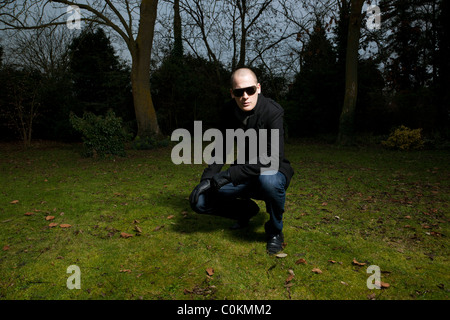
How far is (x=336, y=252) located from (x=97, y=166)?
6925mm

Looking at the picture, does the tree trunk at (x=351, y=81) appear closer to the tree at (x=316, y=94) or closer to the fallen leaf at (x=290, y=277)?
the tree at (x=316, y=94)

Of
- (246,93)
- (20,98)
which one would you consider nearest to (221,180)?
(246,93)

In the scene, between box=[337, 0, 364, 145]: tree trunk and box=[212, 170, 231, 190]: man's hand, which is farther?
box=[337, 0, 364, 145]: tree trunk

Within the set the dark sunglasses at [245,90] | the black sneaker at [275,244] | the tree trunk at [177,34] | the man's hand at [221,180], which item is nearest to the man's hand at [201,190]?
the man's hand at [221,180]

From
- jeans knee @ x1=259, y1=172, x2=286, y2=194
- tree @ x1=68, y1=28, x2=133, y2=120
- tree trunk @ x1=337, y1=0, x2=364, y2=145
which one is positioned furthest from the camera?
tree @ x1=68, y1=28, x2=133, y2=120

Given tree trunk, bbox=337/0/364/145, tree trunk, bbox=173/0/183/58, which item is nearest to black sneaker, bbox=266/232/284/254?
tree trunk, bbox=337/0/364/145

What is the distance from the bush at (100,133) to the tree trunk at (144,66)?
10.3 ft

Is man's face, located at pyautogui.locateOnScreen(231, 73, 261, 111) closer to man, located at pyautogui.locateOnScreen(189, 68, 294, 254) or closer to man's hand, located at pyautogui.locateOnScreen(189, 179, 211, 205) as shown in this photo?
man, located at pyautogui.locateOnScreen(189, 68, 294, 254)

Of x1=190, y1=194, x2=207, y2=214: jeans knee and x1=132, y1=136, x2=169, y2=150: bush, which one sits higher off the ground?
x1=132, y1=136, x2=169, y2=150: bush

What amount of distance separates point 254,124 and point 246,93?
1.06 feet

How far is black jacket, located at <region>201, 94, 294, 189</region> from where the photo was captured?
2.68 metres

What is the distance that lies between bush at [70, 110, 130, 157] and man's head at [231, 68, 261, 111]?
7069mm
